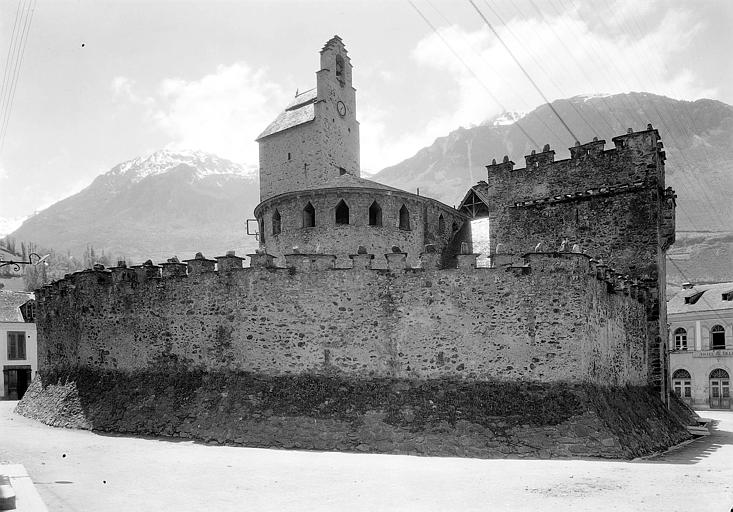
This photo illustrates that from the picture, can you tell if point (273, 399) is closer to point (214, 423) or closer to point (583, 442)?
point (214, 423)

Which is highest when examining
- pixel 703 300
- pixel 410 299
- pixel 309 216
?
pixel 309 216

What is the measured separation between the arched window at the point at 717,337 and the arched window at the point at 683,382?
3080 millimetres

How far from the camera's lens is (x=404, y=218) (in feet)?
106

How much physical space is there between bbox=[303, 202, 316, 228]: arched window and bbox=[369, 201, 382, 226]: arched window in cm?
258

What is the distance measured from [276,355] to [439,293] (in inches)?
226

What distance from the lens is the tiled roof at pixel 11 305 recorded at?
5084cm

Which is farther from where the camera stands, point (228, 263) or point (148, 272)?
point (148, 272)

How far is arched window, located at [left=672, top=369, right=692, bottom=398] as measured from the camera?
5369 centimetres

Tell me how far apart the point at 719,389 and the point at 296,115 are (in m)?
36.4

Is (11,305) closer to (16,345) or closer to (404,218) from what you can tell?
(16,345)

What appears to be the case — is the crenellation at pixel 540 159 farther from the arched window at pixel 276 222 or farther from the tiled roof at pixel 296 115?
the tiled roof at pixel 296 115

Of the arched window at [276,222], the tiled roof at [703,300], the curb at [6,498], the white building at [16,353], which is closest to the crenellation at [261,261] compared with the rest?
the arched window at [276,222]

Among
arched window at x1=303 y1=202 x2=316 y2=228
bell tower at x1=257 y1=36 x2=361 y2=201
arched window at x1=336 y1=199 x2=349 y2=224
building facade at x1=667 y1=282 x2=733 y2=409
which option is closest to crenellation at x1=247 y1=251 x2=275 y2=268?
arched window at x1=303 y1=202 x2=316 y2=228

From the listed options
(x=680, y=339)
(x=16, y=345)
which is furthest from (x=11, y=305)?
(x=680, y=339)
